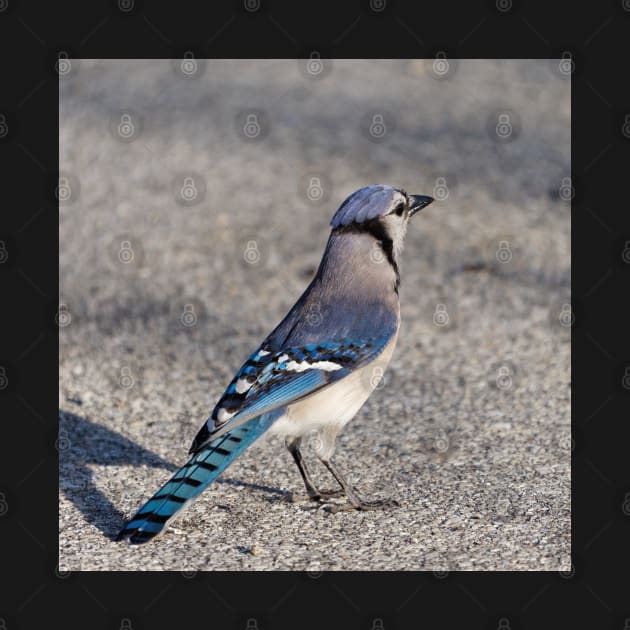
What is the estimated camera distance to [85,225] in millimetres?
8625

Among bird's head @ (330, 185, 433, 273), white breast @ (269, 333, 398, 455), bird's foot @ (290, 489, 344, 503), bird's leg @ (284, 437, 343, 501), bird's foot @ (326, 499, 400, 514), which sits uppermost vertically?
bird's head @ (330, 185, 433, 273)

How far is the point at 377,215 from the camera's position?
5090 millimetres

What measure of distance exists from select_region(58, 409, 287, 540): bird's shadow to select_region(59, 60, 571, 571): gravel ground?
0.02 meters

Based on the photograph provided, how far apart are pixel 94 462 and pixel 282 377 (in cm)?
140

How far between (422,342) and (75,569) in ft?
11.0

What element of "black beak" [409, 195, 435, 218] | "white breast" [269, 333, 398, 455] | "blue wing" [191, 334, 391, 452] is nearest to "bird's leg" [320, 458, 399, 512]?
"white breast" [269, 333, 398, 455]

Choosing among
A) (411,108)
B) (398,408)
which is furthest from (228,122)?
(398,408)

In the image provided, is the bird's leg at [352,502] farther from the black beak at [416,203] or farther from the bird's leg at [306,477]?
the black beak at [416,203]

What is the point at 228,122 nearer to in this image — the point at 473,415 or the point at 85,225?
the point at 85,225

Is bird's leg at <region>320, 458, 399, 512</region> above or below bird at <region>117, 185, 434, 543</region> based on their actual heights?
below

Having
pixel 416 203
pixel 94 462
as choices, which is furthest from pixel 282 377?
pixel 94 462

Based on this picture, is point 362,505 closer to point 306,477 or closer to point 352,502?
point 352,502

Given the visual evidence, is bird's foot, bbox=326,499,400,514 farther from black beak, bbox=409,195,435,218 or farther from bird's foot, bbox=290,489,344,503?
black beak, bbox=409,195,435,218

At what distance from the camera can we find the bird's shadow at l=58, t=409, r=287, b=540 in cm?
487
